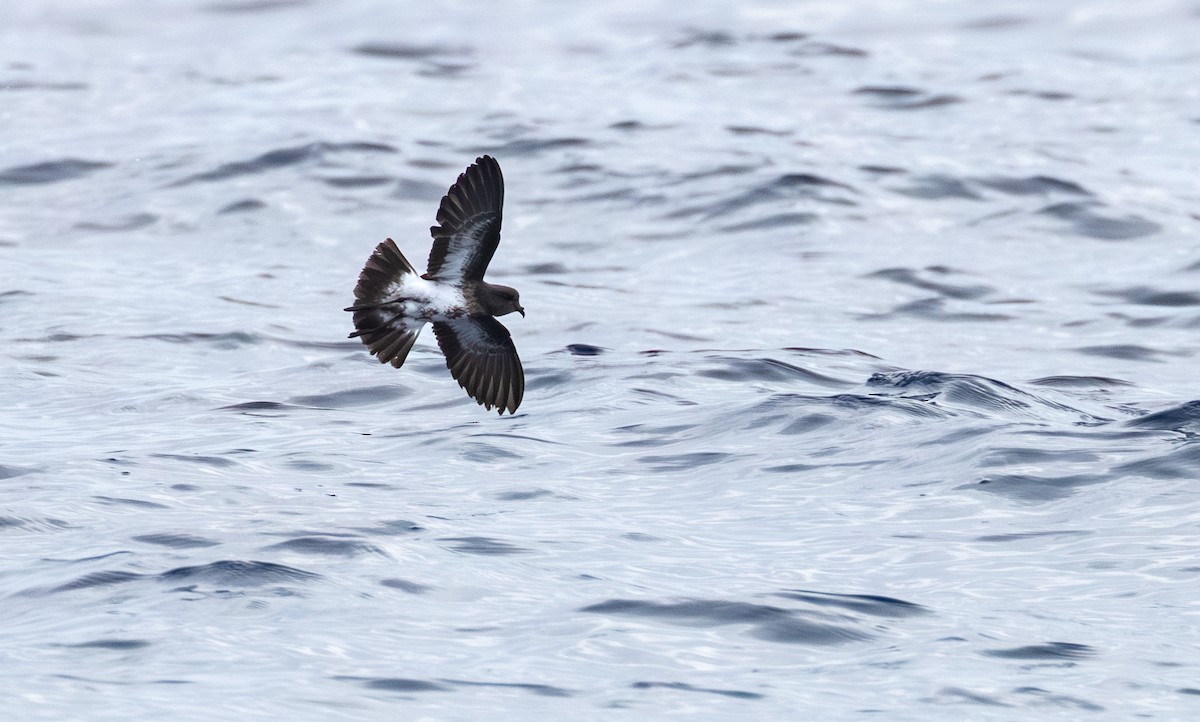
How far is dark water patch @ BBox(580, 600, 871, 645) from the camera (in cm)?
638

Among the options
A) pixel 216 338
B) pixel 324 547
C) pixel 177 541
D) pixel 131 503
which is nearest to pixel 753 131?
pixel 216 338

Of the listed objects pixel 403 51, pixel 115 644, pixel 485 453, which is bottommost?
pixel 485 453

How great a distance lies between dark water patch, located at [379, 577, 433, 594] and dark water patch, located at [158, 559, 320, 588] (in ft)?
0.85

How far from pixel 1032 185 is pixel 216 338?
7907mm

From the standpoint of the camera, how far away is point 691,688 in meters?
5.88

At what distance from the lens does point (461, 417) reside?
9805 mm

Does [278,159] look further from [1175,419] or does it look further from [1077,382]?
[1175,419]

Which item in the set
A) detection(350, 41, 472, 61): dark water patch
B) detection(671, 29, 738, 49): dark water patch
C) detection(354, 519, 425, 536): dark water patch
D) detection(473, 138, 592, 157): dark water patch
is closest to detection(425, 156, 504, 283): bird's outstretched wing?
detection(354, 519, 425, 536): dark water patch

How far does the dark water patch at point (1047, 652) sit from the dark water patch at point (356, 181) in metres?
11.0

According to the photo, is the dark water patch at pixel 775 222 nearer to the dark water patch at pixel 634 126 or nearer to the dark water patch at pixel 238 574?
the dark water patch at pixel 634 126

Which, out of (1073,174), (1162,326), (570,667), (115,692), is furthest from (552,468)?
(1073,174)

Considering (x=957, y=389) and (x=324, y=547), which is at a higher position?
(x=324, y=547)

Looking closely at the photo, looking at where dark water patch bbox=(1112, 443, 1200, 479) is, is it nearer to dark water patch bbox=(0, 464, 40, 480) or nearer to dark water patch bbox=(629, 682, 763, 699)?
dark water patch bbox=(629, 682, 763, 699)

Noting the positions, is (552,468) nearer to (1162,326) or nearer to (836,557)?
(836,557)
